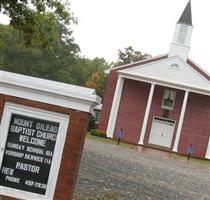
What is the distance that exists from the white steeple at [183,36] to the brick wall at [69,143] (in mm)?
39486

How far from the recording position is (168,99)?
46469 millimetres

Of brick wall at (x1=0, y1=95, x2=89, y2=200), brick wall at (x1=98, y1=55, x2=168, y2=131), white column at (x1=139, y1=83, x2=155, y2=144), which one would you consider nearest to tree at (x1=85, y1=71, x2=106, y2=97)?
brick wall at (x1=98, y1=55, x2=168, y2=131)

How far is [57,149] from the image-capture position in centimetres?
859

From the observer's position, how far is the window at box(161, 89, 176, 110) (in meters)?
46.3

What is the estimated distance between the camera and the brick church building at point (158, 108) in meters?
44.9

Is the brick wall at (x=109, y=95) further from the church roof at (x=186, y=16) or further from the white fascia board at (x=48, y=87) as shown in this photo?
the white fascia board at (x=48, y=87)

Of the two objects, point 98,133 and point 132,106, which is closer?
point 98,133

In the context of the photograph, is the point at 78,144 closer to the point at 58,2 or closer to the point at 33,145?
the point at 33,145

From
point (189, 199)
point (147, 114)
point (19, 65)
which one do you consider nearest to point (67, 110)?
point (189, 199)

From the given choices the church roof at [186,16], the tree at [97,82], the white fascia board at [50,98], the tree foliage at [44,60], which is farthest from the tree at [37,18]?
the tree at [97,82]

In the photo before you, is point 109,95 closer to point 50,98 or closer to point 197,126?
point 197,126

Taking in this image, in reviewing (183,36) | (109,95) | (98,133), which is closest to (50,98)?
(98,133)

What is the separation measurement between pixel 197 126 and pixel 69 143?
1501 inches

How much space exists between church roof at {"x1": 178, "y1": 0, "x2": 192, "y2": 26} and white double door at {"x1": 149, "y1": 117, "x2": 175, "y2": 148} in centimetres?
837
